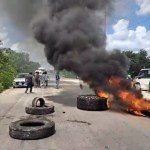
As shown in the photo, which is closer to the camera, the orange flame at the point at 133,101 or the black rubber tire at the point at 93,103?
the orange flame at the point at 133,101

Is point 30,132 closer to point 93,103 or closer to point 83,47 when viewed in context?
point 93,103

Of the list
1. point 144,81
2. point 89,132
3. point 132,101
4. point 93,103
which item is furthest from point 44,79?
point 89,132

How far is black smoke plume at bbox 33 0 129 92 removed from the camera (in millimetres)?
13734

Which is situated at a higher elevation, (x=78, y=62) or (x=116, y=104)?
(x=78, y=62)

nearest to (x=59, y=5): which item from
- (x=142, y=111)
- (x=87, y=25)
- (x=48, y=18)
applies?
(x=48, y=18)

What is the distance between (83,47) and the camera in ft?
47.8

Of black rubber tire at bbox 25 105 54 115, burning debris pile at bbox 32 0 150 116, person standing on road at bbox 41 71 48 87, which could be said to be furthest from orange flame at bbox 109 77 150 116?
person standing on road at bbox 41 71 48 87

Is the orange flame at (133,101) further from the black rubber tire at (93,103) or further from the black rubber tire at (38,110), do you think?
the black rubber tire at (38,110)

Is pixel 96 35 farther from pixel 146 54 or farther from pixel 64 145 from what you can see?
pixel 146 54

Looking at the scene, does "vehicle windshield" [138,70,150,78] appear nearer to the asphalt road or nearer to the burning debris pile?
the burning debris pile

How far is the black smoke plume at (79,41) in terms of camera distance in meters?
13.7

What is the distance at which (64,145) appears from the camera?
Result: 7117 mm

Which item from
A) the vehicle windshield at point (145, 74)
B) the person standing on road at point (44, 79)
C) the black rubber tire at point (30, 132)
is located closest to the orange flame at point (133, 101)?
the black rubber tire at point (30, 132)

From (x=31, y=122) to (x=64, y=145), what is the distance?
2305mm
